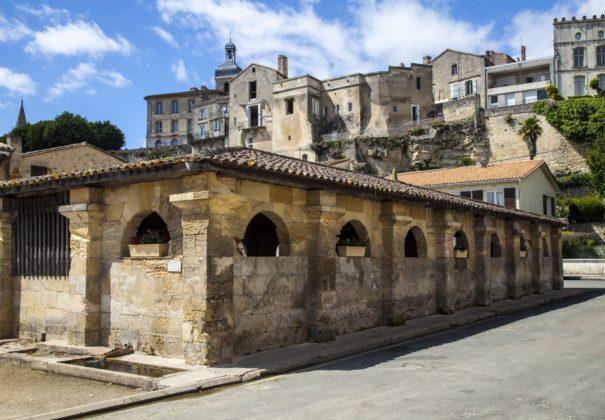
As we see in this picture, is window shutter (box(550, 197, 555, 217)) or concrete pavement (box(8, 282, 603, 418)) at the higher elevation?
window shutter (box(550, 197, 555, 217))

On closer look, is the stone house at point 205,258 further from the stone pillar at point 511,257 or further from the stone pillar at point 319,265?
the stone pillar at point 511,257

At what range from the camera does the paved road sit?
678 cm

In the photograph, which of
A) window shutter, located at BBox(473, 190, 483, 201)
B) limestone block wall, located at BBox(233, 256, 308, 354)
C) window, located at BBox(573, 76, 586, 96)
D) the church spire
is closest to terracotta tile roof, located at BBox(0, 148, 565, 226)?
limestone block wall, located at BBox(233, 256, 308, 354)

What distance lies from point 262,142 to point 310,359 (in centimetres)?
5306

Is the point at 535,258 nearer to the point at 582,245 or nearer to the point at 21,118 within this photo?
the point at 582,245

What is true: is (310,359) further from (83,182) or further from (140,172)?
(83,182)

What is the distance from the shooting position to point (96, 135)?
71500 millimetres

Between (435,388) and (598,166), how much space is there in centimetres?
4188

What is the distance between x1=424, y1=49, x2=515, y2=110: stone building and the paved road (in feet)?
176

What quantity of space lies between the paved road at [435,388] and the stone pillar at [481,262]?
717 centimetres

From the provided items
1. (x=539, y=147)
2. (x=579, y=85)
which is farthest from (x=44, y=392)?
(x=579, y=85)

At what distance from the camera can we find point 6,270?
13414 millimetres

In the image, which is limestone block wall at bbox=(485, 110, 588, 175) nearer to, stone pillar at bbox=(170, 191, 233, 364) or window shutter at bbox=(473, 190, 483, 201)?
window shutter at bbox=(473, 190, 483, 201)

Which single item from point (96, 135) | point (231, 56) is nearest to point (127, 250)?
point (96, 135)
